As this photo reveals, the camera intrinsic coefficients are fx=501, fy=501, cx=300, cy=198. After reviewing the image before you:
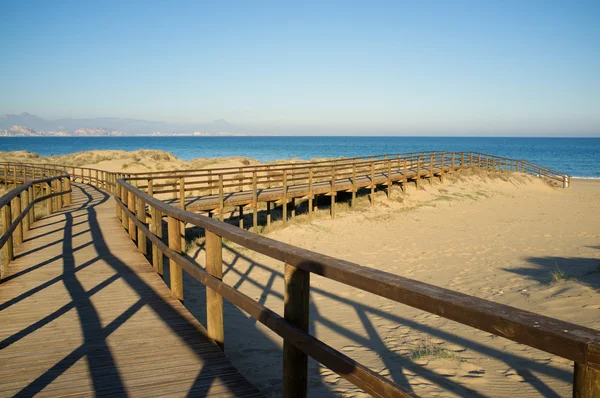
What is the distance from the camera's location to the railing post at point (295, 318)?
105 inches

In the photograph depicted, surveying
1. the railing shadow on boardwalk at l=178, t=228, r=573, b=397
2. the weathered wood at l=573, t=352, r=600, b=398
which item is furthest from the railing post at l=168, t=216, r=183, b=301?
the weathered wood at l=573, t=352, r=600, b=398

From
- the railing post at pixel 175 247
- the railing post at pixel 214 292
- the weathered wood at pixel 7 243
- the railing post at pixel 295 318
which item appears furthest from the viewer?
the weathered wood at pixel 7 243

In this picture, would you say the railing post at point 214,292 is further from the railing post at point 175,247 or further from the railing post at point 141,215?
the railing post at point 141,215

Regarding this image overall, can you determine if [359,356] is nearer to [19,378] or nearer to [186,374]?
[186,374]

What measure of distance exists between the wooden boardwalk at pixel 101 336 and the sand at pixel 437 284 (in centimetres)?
158

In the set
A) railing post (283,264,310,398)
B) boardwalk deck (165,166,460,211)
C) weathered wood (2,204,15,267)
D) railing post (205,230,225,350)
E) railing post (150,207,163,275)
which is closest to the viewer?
railing post (283,264,310,398)

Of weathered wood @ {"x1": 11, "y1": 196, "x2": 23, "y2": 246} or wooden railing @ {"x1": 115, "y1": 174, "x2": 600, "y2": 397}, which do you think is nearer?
wooden railing @ {"x1": 115, "y1": 174, "x2": 600, "y2": 397}

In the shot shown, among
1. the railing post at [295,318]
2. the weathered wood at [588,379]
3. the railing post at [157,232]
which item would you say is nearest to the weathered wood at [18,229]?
the railing post at [157,232]

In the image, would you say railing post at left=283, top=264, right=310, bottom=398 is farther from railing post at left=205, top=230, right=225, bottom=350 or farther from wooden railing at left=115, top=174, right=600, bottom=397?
railing post at left=205, top=230, right=225, bottom=350

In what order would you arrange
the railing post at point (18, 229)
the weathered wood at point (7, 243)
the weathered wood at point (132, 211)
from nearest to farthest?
the weathered wood at point (7, 243)
the railing post at point (18, 229)
the weathered wood at point (132, 211)

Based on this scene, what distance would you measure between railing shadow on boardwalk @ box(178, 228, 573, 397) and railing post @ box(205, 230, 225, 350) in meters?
1.95

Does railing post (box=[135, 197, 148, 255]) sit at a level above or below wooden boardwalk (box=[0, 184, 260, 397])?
above

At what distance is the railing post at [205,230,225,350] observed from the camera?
150 inches

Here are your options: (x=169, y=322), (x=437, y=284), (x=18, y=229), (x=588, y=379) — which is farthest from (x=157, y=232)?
(x=437, y=284)
